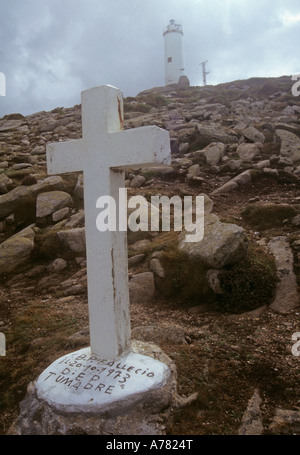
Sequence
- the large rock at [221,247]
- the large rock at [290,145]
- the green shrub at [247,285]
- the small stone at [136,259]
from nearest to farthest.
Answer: the green shrub at [247,285]
the large rock at [221,247]
the small stone at [136,259]
the large rock at [290,145]

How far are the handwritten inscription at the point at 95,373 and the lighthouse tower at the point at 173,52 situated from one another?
51343 millimetres

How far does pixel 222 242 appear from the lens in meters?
5.55

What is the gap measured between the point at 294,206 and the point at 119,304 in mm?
5214

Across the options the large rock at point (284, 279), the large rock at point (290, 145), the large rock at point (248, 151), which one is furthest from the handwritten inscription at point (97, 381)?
the large rock at point (290, 145)

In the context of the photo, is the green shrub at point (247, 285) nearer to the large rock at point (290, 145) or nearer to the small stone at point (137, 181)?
the small stone at point (137, 181)

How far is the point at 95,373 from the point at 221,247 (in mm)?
2848

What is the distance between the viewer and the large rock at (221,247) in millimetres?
5523

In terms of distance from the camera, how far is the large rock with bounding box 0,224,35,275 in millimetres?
7555

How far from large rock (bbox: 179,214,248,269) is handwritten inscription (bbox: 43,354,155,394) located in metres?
2.44

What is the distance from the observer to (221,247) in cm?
551

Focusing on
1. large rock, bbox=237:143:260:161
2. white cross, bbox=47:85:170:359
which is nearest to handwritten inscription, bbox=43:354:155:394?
white cross, bbox=47:85:170:359

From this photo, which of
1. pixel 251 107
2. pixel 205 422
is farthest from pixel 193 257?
pixel 251 107
